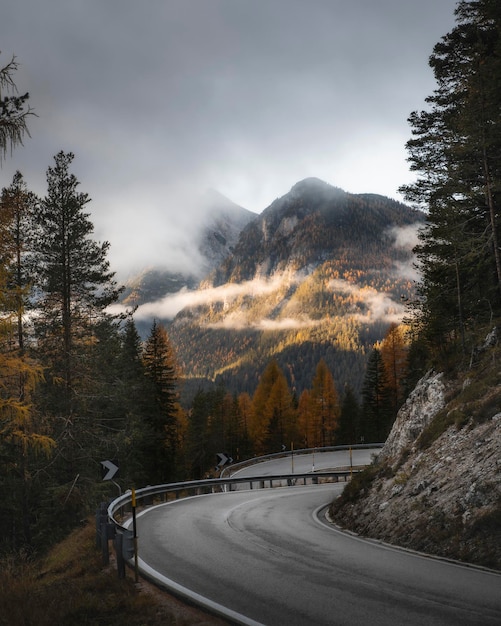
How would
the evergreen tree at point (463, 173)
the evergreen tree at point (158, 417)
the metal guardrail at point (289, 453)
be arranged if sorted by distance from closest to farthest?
the evergreen tree at point (463, 173)
the evergreen tree at point (158, 417)
the metal guardrail at point (289, 453)

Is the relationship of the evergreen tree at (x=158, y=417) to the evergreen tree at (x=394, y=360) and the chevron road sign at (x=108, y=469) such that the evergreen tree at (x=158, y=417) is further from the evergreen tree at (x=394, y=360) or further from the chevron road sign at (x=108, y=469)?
the evergreen tree at (x=394, y=360)

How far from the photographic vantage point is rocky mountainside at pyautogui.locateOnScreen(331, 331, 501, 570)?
10383 millimetres

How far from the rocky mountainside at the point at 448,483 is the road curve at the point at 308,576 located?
73cm

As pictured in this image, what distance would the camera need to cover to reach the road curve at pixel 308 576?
272 inches

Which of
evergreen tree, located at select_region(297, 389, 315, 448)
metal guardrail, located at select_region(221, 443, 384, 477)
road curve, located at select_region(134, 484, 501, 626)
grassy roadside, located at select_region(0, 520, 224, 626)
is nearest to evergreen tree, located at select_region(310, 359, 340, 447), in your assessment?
evergreen tree, located at select_region(297, 389, 315, 448)

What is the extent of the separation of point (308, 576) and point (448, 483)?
497cm

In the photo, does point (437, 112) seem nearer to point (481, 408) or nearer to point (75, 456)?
point (481, 408)

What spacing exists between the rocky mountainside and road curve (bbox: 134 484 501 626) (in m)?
0.73

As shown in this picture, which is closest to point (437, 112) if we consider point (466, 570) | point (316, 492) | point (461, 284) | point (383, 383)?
point (461, 284)

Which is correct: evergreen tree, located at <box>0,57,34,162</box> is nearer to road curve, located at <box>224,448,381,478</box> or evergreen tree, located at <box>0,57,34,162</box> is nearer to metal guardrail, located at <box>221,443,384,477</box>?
road curve, located at <box>224,448,381,478</box>

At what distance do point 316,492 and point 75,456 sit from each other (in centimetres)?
1248

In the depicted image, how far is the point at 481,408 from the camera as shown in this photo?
1377 centimetres

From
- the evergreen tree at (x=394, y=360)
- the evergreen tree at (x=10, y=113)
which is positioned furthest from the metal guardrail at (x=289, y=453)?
the evergreen tree at (x=10, y=113)

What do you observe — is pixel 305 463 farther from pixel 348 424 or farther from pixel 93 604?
pixel 93 604
